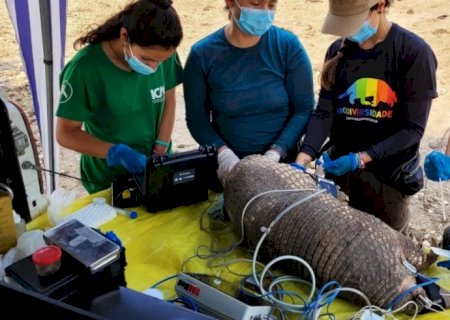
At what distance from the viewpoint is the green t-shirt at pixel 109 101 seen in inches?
73.8

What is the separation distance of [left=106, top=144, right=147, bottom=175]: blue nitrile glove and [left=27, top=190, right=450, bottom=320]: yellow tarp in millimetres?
142

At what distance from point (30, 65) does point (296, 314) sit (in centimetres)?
184

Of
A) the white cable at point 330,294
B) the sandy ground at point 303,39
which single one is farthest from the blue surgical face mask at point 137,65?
the sandy ground at point 303,39

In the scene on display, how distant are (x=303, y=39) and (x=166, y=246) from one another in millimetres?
5216

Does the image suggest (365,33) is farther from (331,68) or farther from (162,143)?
(162,143)

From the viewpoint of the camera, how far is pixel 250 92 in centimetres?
199

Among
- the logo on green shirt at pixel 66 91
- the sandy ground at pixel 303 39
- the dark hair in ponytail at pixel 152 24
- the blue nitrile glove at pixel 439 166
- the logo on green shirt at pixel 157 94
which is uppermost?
the dark hair in ponytail at pixel 152 24

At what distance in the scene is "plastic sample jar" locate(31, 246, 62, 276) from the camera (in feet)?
3.39

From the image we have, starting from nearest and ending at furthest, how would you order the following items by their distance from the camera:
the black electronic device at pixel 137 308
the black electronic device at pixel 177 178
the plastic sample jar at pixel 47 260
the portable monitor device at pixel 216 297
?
the black electronic device at pixel 137 308 < the plastic sample jar at pixel 47 260 < the portable monitor device at pixel 216 297 < the black electronic device at pixel 177 178

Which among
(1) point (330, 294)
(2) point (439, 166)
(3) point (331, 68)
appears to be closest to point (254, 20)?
(3) point (331, 68)

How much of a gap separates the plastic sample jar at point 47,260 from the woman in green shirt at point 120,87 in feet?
2.52

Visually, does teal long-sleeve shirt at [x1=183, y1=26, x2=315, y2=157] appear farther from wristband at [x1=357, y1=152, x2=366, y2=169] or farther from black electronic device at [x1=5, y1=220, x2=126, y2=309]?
black electronic device at [x1=5, y1=220, x2=126, y2=309]

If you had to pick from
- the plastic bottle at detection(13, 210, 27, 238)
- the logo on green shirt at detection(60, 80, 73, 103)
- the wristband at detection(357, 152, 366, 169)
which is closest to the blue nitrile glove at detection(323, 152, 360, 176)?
the wristband at detection(357, 152, 366, 169)

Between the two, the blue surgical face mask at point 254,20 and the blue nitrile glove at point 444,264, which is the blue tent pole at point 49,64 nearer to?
the blue surgical face mask at point 254,20
